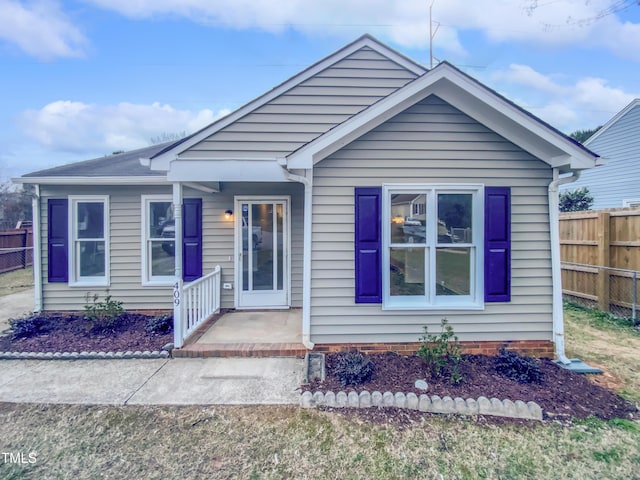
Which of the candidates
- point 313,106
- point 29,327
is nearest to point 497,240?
point 313,106

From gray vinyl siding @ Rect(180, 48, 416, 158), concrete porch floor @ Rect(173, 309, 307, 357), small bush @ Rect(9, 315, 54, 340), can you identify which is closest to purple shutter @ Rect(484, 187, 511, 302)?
concrete porch floor @ Rect(173, 309, 307, 357)

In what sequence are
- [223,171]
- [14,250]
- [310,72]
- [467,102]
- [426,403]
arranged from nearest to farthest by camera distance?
[426,403]
[467,102]
[223,171]
[310,72]
[14,250]

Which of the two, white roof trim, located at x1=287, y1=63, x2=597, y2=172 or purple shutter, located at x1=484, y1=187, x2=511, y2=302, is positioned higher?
white roof trim, located at x1=287, y1=63, x2=597, y2=172

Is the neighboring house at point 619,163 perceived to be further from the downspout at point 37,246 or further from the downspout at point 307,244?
the downspout at point 37,246

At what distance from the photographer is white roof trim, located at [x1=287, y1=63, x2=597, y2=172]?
3.93 meters

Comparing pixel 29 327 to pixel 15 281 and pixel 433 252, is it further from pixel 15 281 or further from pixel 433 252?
pixel 15 281

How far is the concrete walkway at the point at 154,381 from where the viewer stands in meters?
3.39

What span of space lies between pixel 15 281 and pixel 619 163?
2026 cm

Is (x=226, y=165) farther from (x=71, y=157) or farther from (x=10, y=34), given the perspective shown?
(x=71, y=157)

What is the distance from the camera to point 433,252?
436cm

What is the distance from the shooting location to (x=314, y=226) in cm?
427

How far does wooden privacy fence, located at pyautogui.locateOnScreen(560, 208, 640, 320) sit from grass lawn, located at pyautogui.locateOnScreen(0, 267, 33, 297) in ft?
47.1

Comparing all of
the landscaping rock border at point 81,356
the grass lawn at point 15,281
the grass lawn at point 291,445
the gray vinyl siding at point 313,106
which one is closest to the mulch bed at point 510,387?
the grass lawn at point 291,445

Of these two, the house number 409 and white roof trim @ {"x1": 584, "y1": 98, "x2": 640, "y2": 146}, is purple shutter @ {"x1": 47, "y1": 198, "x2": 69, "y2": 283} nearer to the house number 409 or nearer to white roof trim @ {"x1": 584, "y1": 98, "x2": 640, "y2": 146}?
the house number 409
